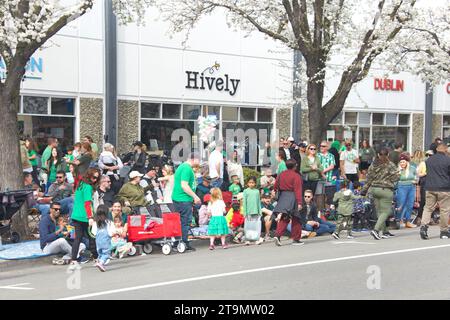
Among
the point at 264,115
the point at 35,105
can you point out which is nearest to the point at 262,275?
the point at 35,105

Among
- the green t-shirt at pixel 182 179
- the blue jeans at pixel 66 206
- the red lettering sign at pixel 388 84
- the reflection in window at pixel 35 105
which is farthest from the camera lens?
the red lettering sign at pixel 388 84

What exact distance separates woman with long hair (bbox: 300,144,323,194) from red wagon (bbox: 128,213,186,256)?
4.63 metres

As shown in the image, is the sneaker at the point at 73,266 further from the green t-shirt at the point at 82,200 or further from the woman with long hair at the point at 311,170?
the woman with long hair at the point at 311,170

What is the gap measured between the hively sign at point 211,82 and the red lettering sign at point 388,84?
7507 mm

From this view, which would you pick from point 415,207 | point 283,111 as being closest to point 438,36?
point 283,111

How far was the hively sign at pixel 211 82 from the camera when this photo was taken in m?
26.4

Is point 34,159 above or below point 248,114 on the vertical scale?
below

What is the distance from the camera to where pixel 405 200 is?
63.4ft

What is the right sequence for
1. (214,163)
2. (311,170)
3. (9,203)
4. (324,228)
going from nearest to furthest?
(9,203) < (324,228) < (214,163) < (311,170)

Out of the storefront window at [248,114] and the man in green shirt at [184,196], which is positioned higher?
the storefront window at [248,114]

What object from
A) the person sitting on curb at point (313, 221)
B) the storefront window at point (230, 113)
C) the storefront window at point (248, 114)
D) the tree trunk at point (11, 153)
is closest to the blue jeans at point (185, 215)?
the tree trunk at point (11, 153)

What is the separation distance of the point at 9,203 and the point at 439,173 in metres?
8.32

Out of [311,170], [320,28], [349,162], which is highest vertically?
[320,28]

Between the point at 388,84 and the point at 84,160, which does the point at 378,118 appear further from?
the point at 84,160
